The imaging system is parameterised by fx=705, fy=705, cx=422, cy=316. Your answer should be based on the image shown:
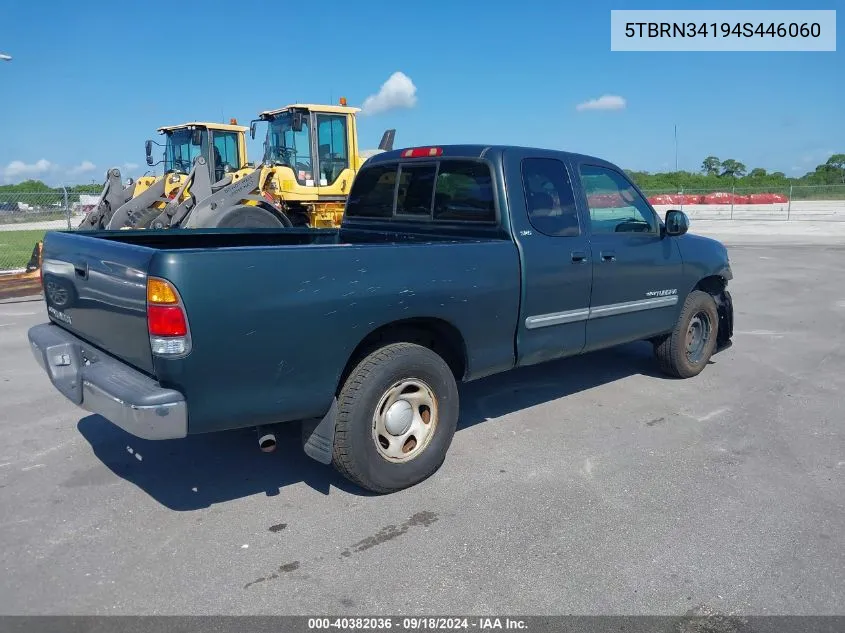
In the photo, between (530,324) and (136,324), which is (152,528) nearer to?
(136,324)

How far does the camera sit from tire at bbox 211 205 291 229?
476 inches

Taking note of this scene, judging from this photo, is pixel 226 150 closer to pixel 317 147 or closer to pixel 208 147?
pixel 208 147

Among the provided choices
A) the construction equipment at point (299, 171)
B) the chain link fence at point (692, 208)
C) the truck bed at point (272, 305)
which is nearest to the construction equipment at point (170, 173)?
the construction equipment at point (299, 171)

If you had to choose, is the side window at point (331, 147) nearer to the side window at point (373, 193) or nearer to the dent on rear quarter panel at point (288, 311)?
the side window at point (373, 193)

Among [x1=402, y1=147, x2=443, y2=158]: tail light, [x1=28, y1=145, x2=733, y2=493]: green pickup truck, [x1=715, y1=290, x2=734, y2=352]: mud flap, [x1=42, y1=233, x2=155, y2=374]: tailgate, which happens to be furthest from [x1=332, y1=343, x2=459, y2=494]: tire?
[x1=715, y1=290, x2=734, y2=352]: mud flap

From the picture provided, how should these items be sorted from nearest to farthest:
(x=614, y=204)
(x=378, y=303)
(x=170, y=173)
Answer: (x=378, y=303)
(x=614, y=204)
(x=170, y=173)

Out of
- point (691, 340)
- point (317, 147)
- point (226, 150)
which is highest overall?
point (226, 150)

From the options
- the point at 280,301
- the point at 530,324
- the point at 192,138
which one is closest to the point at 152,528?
the point at 280,301

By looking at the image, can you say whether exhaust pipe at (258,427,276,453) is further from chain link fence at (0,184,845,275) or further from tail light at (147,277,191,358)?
chain link fence at (0,184,845,275)

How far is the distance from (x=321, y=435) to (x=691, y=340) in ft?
13.5

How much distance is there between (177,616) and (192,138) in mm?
15360

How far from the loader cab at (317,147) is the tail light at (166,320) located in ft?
36.3

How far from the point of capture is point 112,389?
3391 millimetres

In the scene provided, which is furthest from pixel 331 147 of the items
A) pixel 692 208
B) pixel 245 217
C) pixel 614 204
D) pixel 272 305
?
pixel 692 208
